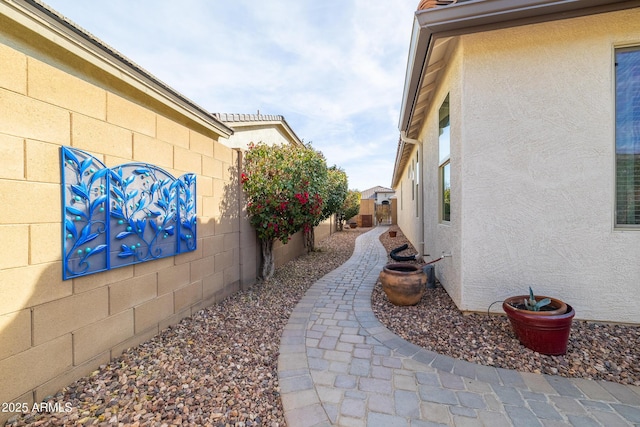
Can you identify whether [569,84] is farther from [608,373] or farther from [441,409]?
[441,409]

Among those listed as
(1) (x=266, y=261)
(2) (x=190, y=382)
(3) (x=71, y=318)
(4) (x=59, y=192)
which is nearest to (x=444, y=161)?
(1) (x=266, y=261)

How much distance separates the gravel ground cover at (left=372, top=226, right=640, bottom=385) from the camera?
8.59 ft

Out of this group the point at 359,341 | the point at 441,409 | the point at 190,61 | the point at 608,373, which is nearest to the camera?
the point at 441,409

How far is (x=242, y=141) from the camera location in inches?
254

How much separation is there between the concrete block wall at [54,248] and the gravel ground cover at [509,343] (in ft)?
10.7

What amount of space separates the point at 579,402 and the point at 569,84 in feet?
11.9

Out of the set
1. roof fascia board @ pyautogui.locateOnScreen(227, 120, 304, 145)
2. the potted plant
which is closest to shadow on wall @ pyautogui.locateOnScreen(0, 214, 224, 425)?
roof fascia board @ pyautogui.locateOnScreen(227, 120, 304, 145)

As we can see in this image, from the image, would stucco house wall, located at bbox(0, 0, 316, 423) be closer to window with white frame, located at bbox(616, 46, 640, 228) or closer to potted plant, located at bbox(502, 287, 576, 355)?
potted plant, located at bbox(502, 287, 576, 355)

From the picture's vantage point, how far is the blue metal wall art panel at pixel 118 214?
7.71 feet

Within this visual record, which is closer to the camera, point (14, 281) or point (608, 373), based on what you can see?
point (14, 281)

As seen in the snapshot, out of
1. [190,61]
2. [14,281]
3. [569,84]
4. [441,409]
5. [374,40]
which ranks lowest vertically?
[441,409]

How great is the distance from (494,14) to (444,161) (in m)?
2.38

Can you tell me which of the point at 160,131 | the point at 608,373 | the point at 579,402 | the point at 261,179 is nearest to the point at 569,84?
the point at 608,373

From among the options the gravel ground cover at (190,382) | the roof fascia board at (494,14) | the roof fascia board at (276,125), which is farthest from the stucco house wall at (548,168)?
the roof fascia board at (276,125)
